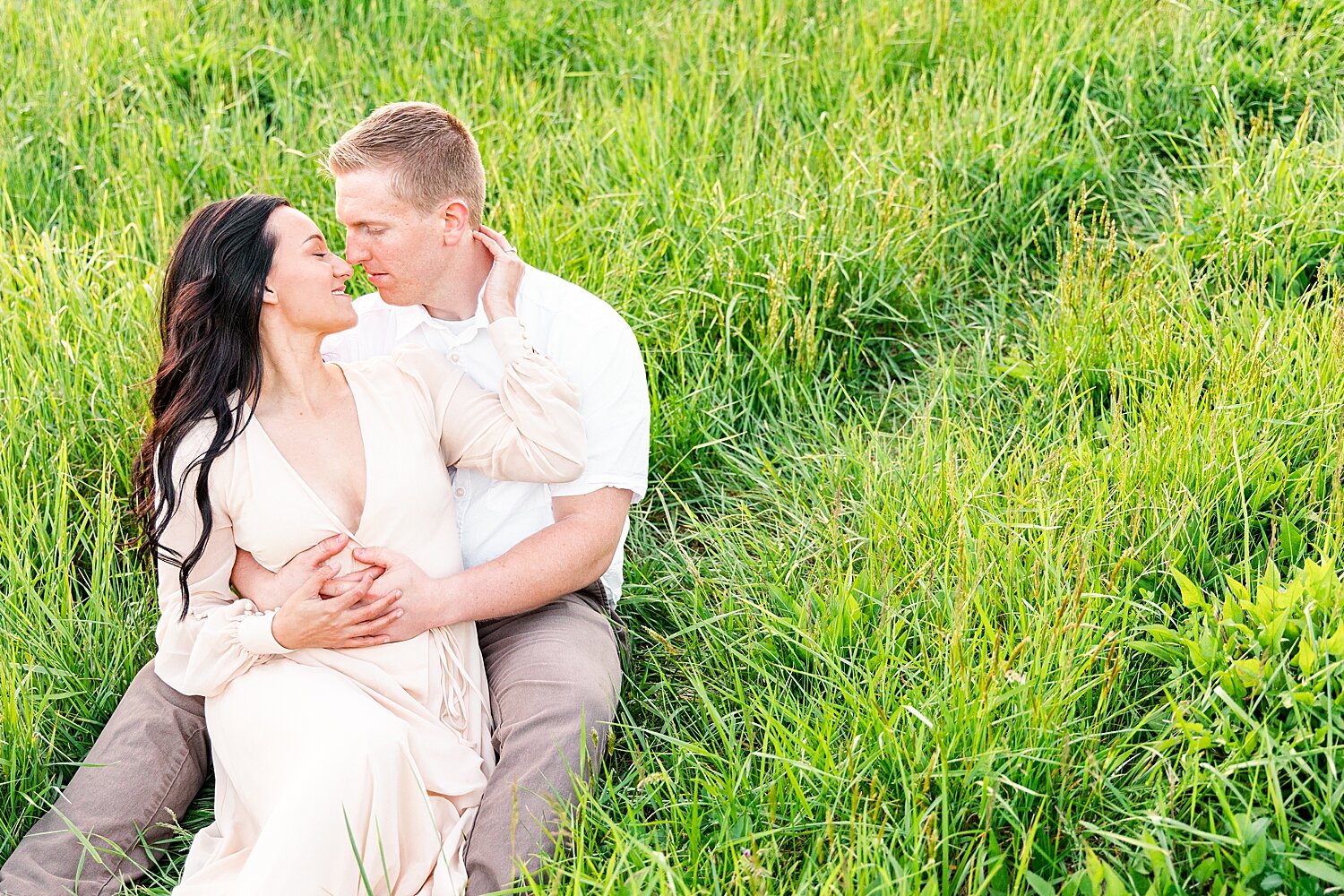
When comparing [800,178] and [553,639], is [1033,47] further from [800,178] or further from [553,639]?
[553,639]

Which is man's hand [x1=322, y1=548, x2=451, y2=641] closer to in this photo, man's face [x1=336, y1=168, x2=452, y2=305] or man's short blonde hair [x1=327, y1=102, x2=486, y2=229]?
man's face [x1=336, y1=168, x2=452, y2=305]

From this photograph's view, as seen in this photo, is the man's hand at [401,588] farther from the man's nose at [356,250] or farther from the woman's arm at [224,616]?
the man's nose at [356,250]

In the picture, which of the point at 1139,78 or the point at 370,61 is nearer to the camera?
the point at 1139,78

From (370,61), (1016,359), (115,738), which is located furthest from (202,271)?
(370,61)

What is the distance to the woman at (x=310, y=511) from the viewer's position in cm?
256

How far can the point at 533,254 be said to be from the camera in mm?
4344

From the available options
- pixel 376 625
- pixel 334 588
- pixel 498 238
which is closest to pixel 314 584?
pixel 334 588

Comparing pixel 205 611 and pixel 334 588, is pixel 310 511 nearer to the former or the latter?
pixel 334 588

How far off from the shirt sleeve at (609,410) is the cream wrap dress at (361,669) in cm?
9

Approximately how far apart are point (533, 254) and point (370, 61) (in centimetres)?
202

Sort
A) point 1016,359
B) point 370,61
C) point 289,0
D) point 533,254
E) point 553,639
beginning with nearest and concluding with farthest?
point 553,639 < point 1016,359 < point 533,254 < point 370,61 < point 289,0

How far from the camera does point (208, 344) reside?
2.83 meters

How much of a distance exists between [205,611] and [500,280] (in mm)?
1084

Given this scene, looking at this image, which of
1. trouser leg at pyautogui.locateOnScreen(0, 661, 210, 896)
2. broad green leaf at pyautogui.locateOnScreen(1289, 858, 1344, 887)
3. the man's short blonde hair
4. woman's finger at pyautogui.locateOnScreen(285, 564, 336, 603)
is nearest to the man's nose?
the man's short blonde hair
